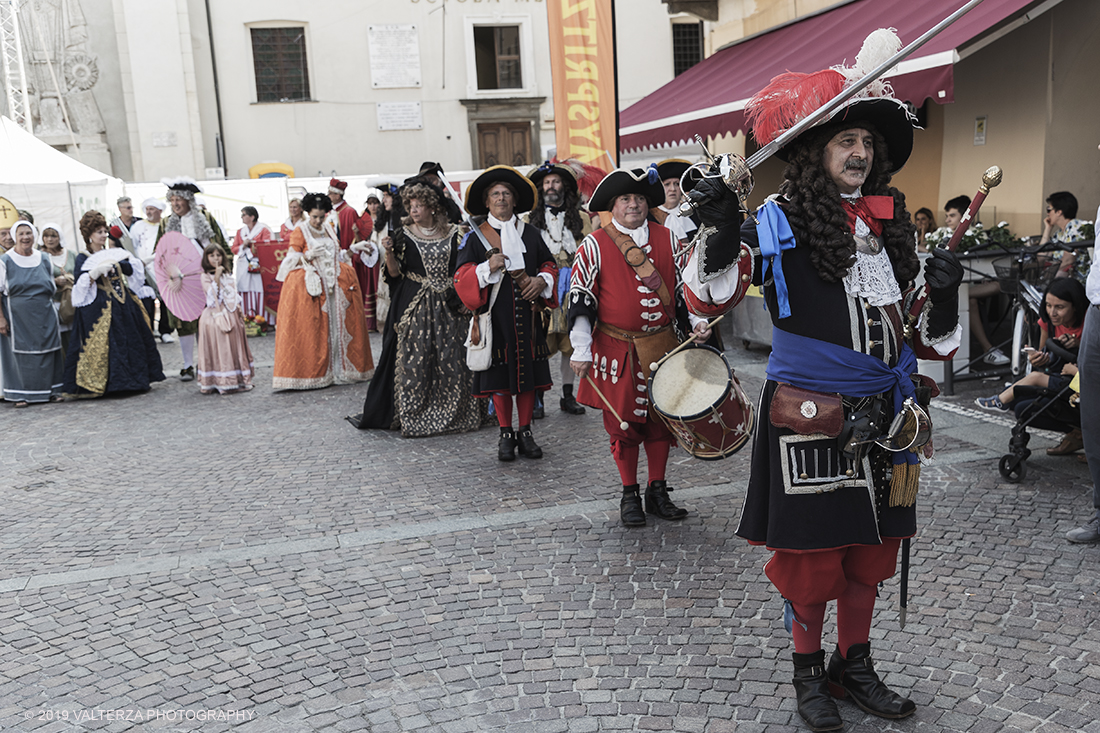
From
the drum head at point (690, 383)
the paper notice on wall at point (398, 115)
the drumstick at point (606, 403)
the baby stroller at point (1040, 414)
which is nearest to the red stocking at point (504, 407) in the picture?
the drumstick at point (606, 403)

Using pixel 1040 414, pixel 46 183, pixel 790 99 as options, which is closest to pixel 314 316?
pixel 1040 414

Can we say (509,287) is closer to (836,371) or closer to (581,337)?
(581,337)

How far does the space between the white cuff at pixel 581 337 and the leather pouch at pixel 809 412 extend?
197 centimetres

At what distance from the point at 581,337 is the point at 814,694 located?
2.27 metres

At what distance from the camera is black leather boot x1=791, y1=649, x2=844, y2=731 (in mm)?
2900

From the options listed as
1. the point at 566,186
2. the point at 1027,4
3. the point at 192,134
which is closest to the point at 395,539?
the point at 566,186

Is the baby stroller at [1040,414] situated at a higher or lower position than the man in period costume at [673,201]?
lower

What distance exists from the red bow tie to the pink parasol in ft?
26.8

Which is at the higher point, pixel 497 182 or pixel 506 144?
pixel 506 144

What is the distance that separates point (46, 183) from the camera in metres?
13.3

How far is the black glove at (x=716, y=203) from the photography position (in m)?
2.60

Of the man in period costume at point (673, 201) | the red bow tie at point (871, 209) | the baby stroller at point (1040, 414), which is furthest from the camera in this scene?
the man in period costume at point (673, 201)

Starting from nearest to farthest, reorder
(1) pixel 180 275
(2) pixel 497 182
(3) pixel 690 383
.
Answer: (3) pixel 690 383, (2) pixel 497 182, (1) pixel 180 275

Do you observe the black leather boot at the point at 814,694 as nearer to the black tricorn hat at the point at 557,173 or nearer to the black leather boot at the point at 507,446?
the black leather boot at the point at 507,446
